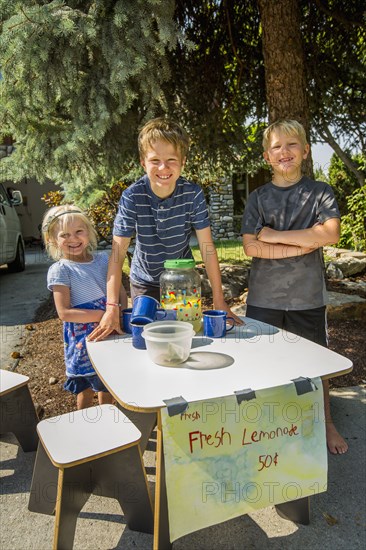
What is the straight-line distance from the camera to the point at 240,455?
1.71 meters

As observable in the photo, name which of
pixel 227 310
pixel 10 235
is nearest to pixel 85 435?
pixel 227 310

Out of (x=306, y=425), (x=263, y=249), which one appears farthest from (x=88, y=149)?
(x=306, y=425)

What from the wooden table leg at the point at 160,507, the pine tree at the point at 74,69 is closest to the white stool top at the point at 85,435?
the wooden table leg at the point at 160,507

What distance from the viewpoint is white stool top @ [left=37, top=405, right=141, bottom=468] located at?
5.82ft

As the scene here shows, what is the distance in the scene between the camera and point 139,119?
4.33 metres

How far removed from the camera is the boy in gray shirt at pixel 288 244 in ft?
8.13

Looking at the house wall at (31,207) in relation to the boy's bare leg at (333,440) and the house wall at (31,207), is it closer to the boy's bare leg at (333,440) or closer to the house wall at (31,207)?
the house wall at (31,207)

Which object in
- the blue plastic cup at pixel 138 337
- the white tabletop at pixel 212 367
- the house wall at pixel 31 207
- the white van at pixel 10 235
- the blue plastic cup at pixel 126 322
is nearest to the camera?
the white tabletop at pixel 212 367

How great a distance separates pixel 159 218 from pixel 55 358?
2460 mm

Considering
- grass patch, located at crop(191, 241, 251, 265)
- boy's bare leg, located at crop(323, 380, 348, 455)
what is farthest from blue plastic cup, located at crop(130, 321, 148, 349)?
grass patch, located at crop(191, 241, 251, 265)

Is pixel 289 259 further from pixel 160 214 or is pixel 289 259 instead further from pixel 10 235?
pixel 10 235

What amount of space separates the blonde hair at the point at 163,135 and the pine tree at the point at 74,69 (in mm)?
1065

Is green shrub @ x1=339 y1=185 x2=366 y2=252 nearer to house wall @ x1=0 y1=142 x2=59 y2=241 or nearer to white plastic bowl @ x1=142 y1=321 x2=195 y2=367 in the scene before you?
white plastic bowl @ x1=142 y1=321 x2=195 y2=367

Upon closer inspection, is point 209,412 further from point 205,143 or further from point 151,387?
point 205,143
